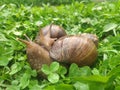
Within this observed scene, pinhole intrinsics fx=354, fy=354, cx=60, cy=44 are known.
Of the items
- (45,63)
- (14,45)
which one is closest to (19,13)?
(14,45)

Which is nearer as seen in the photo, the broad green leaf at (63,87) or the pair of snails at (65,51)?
the broad green leaf at (63,87)

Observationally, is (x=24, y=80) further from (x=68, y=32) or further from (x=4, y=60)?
(x=68, y=32)

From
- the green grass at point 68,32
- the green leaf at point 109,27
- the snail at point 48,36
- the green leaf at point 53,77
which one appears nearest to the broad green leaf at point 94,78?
the green grass at point 68,32

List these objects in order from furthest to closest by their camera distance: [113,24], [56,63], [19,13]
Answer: [19,13]
[113,24]
[56,63]

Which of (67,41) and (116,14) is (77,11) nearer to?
(116,14)

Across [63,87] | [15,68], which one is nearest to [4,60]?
[15,68]

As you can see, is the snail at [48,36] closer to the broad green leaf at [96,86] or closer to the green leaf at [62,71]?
the green leaf at [62,71]
